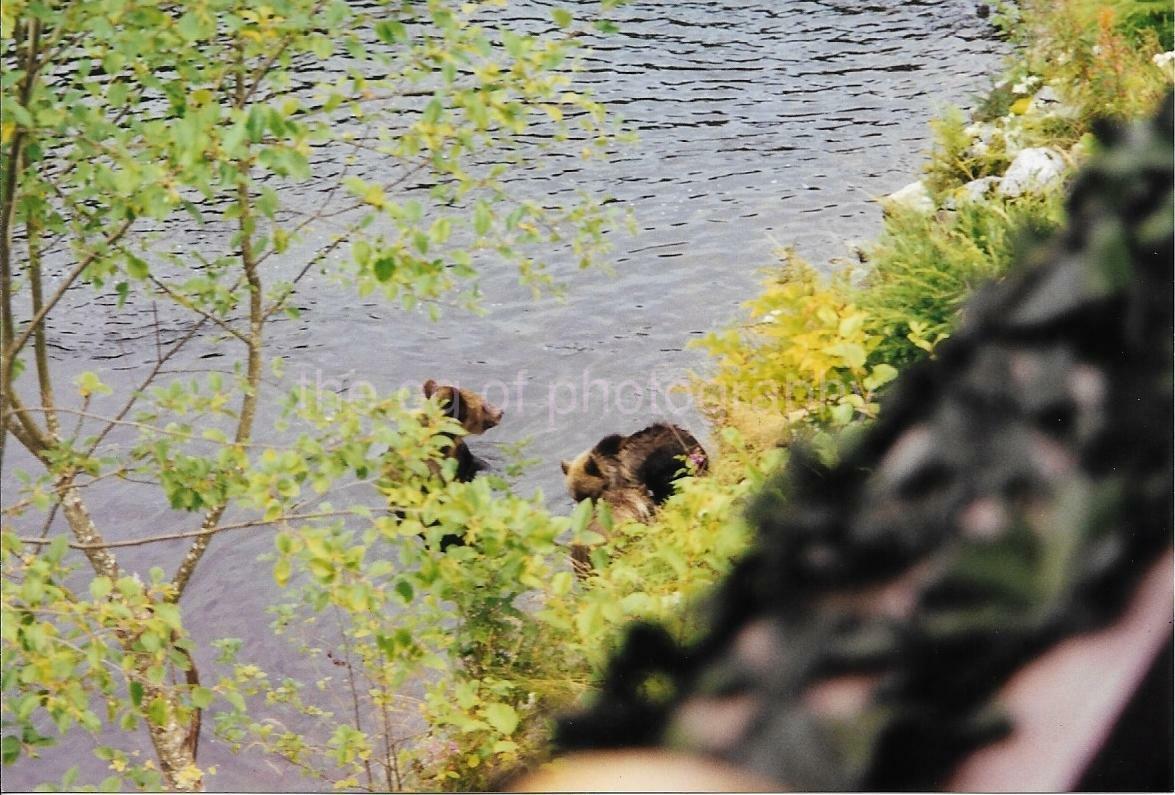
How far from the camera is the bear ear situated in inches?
356

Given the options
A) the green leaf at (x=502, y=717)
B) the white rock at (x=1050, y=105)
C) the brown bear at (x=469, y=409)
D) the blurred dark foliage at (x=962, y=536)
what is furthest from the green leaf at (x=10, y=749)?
the white rock at (x=1050, y=105)

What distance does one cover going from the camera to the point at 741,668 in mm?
511

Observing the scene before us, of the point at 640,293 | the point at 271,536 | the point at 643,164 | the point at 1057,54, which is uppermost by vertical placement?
the point at 1057,54

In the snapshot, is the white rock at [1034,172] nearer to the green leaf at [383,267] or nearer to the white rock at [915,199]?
the white rock at [915,199]

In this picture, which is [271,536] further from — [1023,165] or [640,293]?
[1023,165]

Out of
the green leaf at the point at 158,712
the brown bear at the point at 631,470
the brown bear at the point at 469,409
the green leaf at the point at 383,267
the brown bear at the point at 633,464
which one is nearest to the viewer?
the green leaf at the point at 158,712

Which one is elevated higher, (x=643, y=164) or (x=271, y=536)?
(x=643, y=164)

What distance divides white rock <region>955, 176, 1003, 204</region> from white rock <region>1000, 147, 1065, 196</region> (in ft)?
0.71

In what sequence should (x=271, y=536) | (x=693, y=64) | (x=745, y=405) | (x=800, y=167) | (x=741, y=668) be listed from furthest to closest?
(x=693, y=64), (x=800, y=167), (x=271, y=536), (x=745, y=405), (x=741, y=668)

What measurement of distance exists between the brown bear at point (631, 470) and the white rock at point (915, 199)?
264 centimetres

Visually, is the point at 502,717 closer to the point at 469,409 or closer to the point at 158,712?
the point at 158,712

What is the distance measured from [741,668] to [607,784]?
3.7 inches

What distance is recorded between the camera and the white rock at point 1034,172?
22.7 feet

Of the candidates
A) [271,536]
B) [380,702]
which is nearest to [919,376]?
[380,702]
